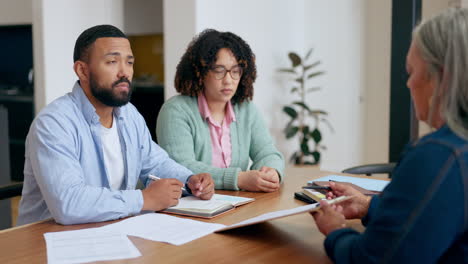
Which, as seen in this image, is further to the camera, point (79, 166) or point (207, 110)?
point (207, 110)

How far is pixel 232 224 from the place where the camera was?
1526 millimetres

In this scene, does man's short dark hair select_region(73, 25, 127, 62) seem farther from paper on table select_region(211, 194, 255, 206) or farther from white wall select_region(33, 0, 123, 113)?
white wall select_region(33, 0, 123, 113)

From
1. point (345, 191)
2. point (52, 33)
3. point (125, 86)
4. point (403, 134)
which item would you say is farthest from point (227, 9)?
point (345, 191)

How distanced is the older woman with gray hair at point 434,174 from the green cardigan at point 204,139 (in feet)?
3.63

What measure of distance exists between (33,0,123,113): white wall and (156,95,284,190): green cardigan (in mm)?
2311

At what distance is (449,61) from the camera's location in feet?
3.07

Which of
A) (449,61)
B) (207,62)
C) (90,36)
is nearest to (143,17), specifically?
(207,62)

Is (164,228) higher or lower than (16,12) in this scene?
lower

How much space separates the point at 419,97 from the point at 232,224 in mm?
690

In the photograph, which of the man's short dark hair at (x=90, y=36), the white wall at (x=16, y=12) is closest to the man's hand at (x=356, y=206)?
the man's short dark hair at (x=90, y=36)

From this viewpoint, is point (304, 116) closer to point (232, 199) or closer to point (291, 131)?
point (291, 131)

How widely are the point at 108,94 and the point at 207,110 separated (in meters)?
0.64

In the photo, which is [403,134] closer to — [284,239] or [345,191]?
[345,191]

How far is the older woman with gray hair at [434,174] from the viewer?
895mm
